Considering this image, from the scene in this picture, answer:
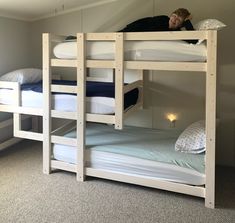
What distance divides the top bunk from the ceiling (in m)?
0.75

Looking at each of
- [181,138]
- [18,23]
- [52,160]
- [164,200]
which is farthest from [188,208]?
[18,23]

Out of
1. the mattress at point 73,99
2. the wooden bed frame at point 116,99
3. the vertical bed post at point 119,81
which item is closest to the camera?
the wooden bed frame at point 116,99

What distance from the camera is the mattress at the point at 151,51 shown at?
2691 millimetres

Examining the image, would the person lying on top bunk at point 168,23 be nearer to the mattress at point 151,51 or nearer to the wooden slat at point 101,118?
the mattress at point 151,51

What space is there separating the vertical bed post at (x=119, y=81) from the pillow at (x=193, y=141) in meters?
0.62

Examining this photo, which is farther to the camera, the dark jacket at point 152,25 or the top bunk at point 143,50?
the dark jacket at point 152,25

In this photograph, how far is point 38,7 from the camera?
12.9 feet

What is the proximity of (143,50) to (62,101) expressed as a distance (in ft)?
3.29

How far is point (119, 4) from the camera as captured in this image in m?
4.11

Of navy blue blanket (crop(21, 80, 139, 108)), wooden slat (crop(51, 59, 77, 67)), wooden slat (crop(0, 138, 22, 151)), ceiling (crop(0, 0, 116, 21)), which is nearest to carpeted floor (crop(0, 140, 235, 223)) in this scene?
wooden slat (crop(0, 138, 22, 151))

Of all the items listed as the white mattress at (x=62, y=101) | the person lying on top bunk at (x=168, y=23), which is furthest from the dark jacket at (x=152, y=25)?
the white mattress at (x=62, y=101)

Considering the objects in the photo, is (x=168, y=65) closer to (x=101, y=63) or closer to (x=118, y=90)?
(x=118, y=90)

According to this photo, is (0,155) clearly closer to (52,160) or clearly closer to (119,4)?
(52,160)

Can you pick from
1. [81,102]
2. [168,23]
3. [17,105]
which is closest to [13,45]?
[17,105]
